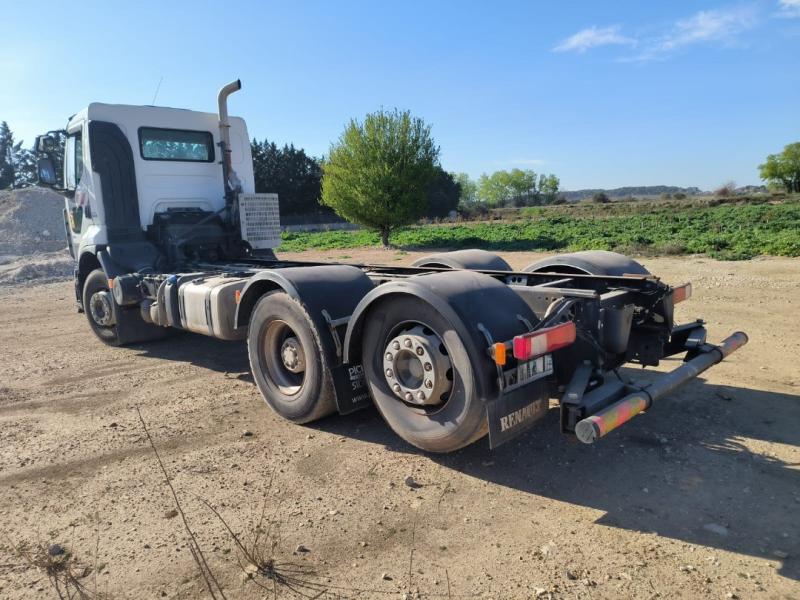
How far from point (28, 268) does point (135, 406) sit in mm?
17922

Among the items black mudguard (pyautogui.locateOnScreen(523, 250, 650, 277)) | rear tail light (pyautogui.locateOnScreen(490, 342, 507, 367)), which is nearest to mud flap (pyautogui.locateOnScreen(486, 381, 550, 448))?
rear tail light (pyautogui.locateOnScreen(490, 342, 507, 367))

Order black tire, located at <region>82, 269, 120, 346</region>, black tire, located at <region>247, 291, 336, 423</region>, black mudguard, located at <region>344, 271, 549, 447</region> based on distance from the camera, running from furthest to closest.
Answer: black tire, located at <region>82, 269, 120, 346</region> → black tire, located at <region>247, 291, 336, 423</region> → black mudguard, located at <region>344, 271, 549, 447</region>

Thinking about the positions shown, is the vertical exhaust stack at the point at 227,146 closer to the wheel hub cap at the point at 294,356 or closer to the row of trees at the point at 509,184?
the wheel hub cap at the point at 294,356

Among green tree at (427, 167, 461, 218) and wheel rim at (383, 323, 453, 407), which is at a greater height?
green tree at (427, 167, 461, 218)

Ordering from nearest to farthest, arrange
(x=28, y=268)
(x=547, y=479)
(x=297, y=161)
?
(x=547, y=479) → (x=28, y=268) → (x=297, y=161)

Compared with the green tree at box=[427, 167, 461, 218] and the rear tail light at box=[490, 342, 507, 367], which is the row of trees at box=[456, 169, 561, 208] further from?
the rear tail light at box=[490, 342, 507, 367]

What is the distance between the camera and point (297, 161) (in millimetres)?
58969

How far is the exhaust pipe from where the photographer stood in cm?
320

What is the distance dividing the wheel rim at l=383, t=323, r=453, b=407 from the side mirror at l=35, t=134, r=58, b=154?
7272mm

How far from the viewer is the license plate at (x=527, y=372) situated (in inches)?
142

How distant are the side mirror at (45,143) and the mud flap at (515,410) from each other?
27.2 ft

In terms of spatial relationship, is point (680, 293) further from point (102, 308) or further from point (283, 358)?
point (102, 308)

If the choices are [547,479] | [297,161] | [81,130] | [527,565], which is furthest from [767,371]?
[297,161]

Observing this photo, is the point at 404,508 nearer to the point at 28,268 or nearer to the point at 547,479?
the point at 547,479
